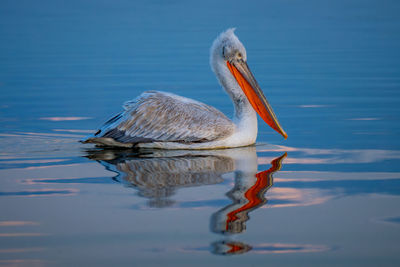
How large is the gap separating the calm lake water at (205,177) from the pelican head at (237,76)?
13.7 inches

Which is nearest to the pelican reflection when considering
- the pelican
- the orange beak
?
the pelican

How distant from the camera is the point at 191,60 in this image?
52.1ft

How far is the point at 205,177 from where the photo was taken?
5.79 metres

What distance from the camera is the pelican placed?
22.7 feet

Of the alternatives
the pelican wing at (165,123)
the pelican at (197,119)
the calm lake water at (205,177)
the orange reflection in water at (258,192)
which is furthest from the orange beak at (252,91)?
the orange reflection in water at (258,192)

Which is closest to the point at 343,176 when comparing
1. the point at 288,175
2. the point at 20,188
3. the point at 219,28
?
the point at 288,175

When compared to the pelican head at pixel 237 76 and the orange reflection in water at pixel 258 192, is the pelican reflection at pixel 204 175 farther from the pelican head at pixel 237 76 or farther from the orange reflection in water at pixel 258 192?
the pelican head at pixel 237 76

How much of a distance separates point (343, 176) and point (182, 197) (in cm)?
139

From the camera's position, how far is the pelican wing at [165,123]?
6.89m

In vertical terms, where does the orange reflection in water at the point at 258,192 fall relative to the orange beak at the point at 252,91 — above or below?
below

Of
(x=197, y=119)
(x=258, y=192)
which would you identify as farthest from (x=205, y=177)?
(x=197, y=119)

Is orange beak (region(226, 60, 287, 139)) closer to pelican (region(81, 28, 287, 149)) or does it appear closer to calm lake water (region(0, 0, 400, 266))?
pelican (region(81, 28, 287, 149))

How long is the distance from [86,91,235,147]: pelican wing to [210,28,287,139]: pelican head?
398mm

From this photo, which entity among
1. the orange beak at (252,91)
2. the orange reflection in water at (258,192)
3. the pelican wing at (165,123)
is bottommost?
the orange reflection in water at (258,192)
